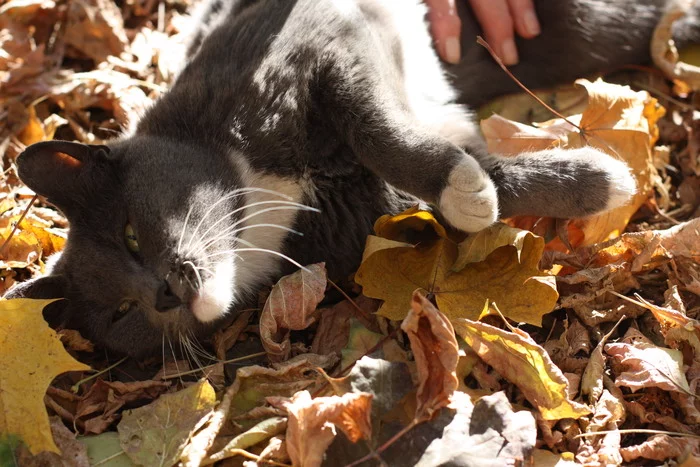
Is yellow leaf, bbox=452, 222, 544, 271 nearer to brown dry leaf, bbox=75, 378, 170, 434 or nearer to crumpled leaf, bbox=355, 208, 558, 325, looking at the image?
crumpled leaf, bbox=355, 208, 558, 325

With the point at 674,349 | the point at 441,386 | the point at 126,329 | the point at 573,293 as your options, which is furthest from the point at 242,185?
the point at 674,349

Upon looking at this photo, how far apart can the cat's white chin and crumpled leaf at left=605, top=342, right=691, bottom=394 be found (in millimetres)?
967

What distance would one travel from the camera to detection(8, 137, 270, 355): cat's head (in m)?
1.66

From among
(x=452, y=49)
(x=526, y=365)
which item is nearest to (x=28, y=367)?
(x=526, y=365)

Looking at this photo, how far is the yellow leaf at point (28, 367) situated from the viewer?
1.50 metres

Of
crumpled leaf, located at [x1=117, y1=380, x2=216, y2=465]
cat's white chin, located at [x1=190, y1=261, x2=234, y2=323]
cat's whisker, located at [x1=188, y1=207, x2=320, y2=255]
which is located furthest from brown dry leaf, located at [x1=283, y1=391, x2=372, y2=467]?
cat's whisker, located at [x1=188, y1=207, x2=320, y2=255]

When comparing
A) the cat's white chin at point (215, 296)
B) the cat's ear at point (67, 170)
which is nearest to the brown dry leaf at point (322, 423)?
the cat's white chin at point (215, 296)

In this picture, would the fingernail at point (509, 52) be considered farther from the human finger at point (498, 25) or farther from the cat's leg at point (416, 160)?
the cat's leg at point (416, 160)

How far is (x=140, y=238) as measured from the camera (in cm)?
169

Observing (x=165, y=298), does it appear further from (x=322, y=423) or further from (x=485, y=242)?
(x=485, y=242)

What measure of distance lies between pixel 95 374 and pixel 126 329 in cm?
15

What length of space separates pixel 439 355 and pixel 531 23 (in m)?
1.37

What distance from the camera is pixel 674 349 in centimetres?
159

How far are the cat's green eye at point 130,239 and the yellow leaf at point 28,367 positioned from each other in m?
0.23
